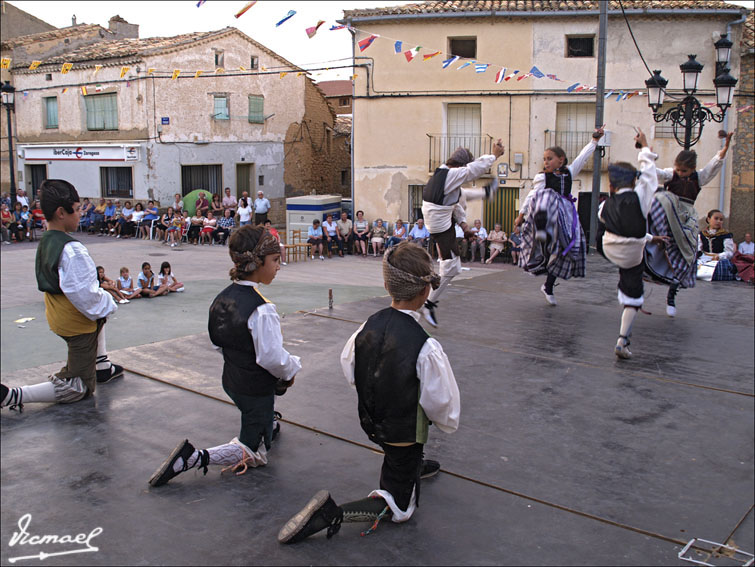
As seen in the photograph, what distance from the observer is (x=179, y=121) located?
23.0 metres

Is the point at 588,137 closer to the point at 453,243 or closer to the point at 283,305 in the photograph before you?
the point at 283,305

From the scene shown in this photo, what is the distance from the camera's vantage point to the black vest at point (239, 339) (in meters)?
3.43

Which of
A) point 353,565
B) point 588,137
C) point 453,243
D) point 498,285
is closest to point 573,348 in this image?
point 453,243

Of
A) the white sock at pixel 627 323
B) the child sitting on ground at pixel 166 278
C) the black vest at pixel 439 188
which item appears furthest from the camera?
the child sitting on ground at pixel 166 278

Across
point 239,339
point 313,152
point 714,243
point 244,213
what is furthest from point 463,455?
point 313,152

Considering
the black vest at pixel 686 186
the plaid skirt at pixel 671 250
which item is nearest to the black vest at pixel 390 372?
the plaid skirt at pixel 671 250

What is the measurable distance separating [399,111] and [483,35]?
120 inches

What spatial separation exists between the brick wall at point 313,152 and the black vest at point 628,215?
22.1 metres

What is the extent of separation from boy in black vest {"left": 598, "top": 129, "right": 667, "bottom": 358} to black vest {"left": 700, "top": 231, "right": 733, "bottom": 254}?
595cm

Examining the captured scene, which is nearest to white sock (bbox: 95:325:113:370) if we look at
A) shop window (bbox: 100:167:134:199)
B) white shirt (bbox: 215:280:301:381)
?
white shirt (bbox: 215:280:301:381)

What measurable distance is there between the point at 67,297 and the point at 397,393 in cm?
252

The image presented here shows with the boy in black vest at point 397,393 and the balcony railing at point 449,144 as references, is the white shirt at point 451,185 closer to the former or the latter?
the boy in black vest at point 397,393

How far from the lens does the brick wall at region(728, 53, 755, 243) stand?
1784 cm

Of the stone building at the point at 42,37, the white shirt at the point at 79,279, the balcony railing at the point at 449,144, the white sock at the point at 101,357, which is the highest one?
the stone building at the point at 42,37
